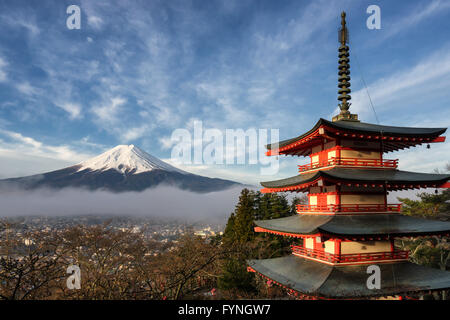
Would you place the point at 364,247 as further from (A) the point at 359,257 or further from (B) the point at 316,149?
(B) the point at 316,149

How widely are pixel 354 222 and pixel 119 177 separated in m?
139

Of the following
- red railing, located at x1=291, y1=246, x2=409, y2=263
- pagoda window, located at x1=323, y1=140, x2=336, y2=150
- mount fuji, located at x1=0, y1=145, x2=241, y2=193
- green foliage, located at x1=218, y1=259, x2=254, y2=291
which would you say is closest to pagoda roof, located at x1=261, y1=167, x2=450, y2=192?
pagoda window, located at x1=323, y1=140, x2=336, y2=150

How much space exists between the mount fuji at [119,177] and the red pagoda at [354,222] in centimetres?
11457

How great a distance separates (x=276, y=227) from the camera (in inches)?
579

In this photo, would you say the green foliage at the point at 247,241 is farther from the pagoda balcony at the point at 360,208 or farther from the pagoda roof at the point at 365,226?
the pagoda balcony at the point at 360,208

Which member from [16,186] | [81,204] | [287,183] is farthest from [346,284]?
[16,186]

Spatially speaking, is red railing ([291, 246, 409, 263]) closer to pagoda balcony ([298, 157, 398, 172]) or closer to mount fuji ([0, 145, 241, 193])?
pagoda balcony ([298, 157, 398, 172])

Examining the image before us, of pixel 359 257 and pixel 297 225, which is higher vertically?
pixel 297 225

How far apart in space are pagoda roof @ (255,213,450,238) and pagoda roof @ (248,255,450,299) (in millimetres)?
1931

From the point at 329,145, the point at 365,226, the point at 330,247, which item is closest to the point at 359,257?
the point at 330,247

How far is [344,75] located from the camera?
15547 mm

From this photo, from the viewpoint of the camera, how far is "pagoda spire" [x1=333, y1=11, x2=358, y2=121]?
15320 millimetres
